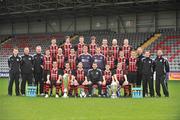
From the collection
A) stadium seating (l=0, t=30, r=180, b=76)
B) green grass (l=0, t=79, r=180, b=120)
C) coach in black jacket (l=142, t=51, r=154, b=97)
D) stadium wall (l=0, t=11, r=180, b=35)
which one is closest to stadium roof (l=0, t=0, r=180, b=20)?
stadium wall (l=0, t=11, r=180, b=35)

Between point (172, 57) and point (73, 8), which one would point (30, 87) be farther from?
point (73, 8)

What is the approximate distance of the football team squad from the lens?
15.2 meters

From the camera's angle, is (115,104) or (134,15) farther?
(134,15)

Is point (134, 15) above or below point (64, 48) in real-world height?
above

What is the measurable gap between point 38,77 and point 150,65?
166 inches

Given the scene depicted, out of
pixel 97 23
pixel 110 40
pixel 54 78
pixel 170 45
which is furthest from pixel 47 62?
pixel 97 23

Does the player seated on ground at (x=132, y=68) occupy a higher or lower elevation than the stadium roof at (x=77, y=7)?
lower

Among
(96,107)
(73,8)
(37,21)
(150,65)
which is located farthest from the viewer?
(37,21)

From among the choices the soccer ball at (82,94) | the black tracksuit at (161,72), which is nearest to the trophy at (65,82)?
the soccer ball at (82,94)

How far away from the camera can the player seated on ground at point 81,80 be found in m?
15.1

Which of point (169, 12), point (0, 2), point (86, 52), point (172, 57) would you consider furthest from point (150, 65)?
point (0, 2)

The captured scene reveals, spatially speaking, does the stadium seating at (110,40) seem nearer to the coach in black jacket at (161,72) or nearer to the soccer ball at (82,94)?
the coach in black jacket at (161,72)

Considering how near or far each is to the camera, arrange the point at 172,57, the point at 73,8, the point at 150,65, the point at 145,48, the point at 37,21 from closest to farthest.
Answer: the point at 150,65 → the point at 172,57 → the point at 145,48 → the point at 73,8 → the point at 37,21

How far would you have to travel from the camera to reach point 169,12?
113 feet
